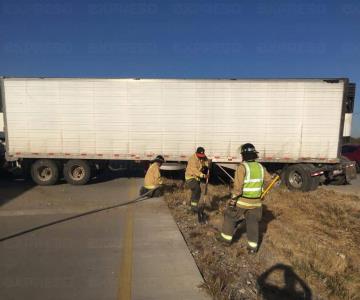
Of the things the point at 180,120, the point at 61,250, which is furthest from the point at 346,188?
the point at 61,250

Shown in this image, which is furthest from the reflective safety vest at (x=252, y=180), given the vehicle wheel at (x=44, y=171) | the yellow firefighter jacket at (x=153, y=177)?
the vehicle wheel at (x=44, y=171)

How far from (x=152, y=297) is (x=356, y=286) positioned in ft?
9.28

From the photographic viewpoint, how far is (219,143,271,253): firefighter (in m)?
5.88

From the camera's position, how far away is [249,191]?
5.91m

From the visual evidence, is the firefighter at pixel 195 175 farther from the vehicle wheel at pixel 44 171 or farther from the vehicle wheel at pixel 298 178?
the vehicle wheel at pixel 44 171

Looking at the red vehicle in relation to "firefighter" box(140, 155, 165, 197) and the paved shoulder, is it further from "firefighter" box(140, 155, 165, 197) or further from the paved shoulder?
the paved shoulder

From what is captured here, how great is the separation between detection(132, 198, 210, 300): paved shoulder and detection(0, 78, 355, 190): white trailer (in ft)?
17.5

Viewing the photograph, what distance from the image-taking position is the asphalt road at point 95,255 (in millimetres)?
4562

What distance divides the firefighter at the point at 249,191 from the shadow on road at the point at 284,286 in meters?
0.76

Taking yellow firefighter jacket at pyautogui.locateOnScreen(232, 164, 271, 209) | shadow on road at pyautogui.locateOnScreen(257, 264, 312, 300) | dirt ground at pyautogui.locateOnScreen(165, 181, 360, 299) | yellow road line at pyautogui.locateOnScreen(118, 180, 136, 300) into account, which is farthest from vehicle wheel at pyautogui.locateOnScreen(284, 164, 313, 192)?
shadow on road at pyautogui.locateOnScreen(257, 264, 312, 300)

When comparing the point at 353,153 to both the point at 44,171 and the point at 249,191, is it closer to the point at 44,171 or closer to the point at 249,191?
the point at 44,171

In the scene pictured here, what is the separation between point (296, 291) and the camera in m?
4.81

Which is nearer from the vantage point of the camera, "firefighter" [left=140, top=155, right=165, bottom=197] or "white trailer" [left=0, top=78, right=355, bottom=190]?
"firefighter" [left=140, top=155, right=165, bottom=197]

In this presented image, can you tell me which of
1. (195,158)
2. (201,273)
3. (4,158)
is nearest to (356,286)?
(201,273)
